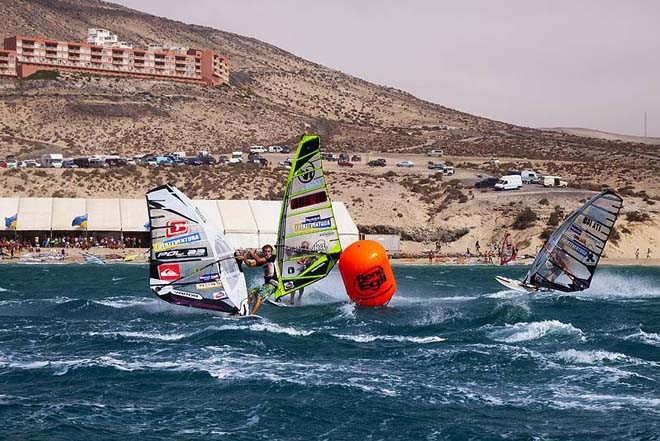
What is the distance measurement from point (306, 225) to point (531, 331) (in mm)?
9305

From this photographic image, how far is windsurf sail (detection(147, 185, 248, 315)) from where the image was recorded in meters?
35.4

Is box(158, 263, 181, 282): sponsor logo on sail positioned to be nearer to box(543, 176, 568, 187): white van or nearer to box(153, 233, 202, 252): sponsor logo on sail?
box(153, 233, 202, 252): sponsor logo on sail

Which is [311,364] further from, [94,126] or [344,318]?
[94,126]

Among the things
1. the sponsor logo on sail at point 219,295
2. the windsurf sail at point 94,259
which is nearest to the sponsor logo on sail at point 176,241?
the sponsor logo on sail at point 219,295

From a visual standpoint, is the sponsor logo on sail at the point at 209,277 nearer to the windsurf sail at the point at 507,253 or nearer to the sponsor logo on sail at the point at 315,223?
the sponsor logo on sail at the point at 315,223

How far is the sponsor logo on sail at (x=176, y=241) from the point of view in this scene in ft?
116

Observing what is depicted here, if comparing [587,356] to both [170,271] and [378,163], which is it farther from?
[378,163]

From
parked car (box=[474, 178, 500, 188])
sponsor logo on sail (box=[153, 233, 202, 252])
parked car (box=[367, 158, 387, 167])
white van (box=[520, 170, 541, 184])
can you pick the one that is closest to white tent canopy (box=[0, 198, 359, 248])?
parked car (box=[474, 178, 500, 188])

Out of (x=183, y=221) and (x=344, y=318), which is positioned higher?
(x=183, y=221)

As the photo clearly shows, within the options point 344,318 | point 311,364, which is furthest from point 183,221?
point 311,364

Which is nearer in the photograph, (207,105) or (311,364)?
(311,364)

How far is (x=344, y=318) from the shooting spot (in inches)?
1453

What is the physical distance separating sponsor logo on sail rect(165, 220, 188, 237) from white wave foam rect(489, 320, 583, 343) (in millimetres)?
11054

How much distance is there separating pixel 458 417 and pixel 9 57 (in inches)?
5682
